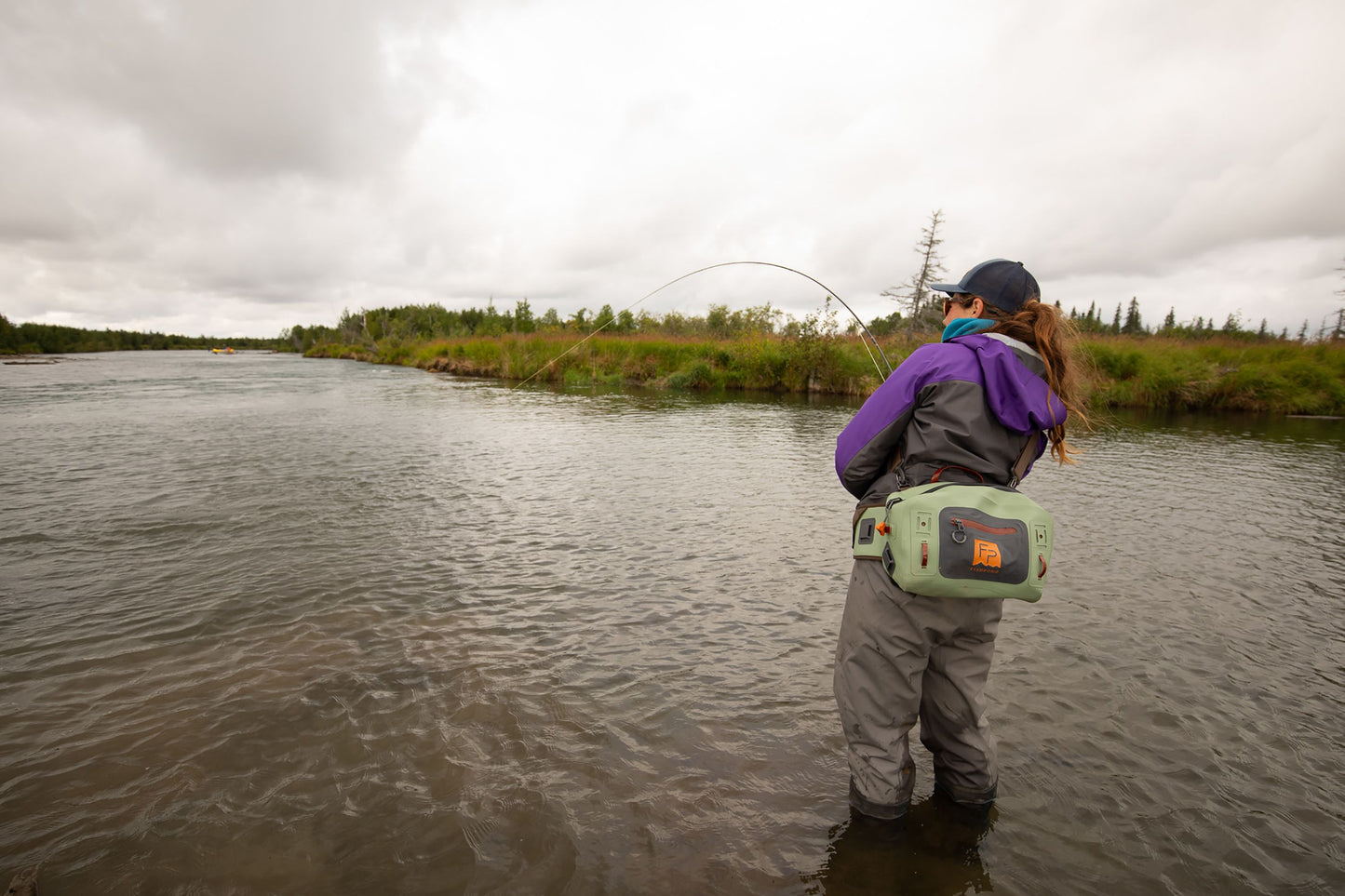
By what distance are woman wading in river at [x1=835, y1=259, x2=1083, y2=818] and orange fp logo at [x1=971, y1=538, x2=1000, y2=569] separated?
27 cm

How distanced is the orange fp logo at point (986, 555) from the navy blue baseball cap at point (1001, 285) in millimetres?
1203

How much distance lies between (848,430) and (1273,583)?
6982 millimetres

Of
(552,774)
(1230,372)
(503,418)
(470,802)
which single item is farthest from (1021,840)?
(1230,372)

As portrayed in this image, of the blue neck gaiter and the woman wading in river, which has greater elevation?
the blue neck gaiter

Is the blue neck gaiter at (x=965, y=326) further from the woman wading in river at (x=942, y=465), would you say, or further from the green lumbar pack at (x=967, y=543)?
the green lumbar pack at (x=967, y=543)

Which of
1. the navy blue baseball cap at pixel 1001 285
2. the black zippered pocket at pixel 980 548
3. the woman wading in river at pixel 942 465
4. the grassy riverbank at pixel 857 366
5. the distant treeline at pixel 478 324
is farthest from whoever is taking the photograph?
the distant treeline at pixel 478 324

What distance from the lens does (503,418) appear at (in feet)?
→ 63.6

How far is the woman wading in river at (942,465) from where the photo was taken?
2785 millimetres

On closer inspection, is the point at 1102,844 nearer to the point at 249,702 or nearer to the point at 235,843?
the point at 235,843

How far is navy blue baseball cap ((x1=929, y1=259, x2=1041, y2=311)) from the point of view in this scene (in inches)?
120

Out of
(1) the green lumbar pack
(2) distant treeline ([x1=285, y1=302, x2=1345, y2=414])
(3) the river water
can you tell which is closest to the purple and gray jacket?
(1) the green lumbar pack

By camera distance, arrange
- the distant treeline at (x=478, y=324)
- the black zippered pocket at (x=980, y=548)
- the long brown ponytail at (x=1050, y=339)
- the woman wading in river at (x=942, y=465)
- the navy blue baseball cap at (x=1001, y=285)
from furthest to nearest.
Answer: the distant treeline at (x=478, y=324) < the navy blue baseball cap at (x=1001, y=285) < the long brown ponytail at (x=1050, y=339) < the woman wading in river at (x=942, y=465) < the black zippered pocket at (x=980, y=548)

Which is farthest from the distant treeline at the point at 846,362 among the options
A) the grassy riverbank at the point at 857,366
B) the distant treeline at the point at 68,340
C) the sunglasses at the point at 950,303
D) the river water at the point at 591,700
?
the distant treeline at the point at 68,340

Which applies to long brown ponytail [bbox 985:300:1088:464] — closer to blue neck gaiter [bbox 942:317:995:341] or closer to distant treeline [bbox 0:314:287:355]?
blue neck gaiter [bbox 942:317:995:341]
